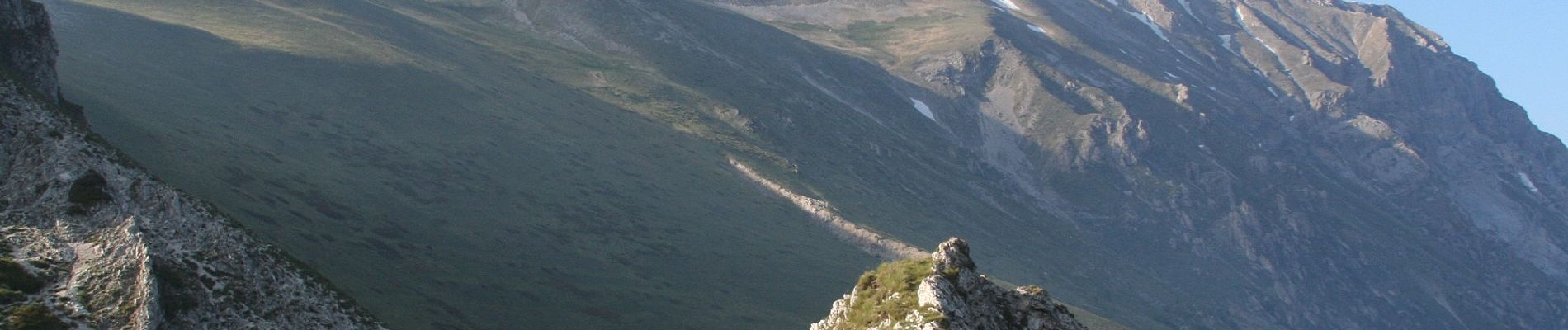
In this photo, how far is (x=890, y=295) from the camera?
2450 centimetres

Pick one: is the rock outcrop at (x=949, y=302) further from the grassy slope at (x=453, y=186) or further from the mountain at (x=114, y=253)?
the grassy slope at (x=453, y=186)

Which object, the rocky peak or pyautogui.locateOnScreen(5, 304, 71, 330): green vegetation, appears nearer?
pyautogui.locateOnScreen(5, 304, 71, 330): green vegetation

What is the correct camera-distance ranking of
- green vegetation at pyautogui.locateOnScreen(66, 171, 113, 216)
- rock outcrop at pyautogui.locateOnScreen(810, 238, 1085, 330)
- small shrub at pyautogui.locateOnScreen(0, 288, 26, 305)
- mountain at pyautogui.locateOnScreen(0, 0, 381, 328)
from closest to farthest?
rock outcrop at pyautogui.locateOnScreen(810, 238, 1085, 330)
small shrub at pyautogui.locateOnScreen(0, 288, 26, 305)
mountain at pyautogui.locateOnScreen(0, 0, 381, 328)
green vegetation at pyautogui.locateOnScreen(66, 171, 113, 216)

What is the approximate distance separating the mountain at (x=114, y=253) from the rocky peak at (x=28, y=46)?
473 inches

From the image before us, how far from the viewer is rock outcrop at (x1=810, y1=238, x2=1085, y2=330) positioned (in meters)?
23.3

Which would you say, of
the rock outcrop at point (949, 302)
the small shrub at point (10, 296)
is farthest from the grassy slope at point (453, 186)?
the rock outcrop at point (949, 302)

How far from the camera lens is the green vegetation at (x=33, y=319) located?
28.4m

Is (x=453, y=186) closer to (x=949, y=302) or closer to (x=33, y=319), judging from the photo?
(x=33, y=319)

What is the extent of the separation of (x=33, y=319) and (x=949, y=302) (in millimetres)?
22575

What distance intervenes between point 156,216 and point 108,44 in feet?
290

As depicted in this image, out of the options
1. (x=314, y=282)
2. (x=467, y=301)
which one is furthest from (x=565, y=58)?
(x=314, y=282)

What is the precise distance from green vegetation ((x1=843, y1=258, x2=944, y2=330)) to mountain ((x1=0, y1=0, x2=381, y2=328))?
19.3 meters

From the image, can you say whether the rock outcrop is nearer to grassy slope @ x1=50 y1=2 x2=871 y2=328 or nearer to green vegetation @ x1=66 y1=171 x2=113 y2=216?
green vegetation @ x1=66 y1=171 x2=113 y2=216

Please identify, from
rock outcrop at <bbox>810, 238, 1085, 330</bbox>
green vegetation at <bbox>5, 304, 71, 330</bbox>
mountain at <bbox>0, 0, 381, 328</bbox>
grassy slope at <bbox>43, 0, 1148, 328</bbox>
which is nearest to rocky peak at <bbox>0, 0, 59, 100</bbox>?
mountain at <bbox>0, 0, 381, 328</bbox>
